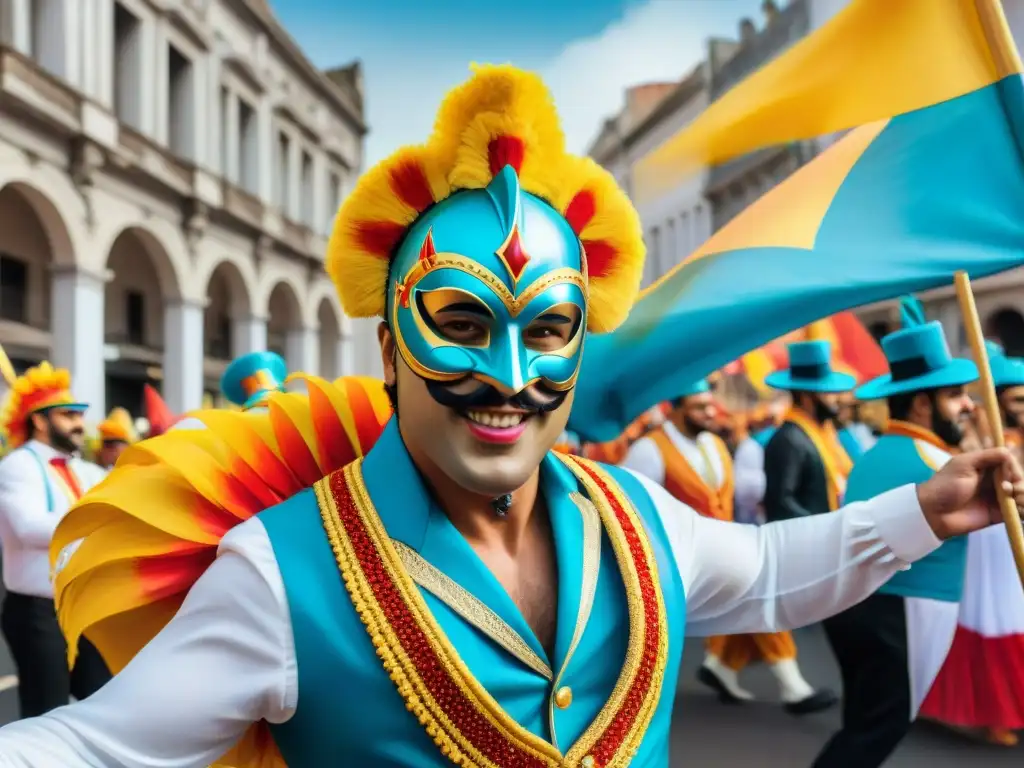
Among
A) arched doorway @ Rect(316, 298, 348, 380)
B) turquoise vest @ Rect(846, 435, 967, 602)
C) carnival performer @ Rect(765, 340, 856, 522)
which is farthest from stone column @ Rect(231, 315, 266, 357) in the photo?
turquoise vest @ Rect(846, 435, 967, 602)

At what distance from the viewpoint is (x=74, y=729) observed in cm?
117

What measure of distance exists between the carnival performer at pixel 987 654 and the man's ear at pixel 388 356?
357cm

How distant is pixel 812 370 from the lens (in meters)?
5.01

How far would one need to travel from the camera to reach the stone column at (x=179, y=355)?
54.2 ft

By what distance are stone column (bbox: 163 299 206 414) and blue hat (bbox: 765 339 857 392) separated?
13.8m

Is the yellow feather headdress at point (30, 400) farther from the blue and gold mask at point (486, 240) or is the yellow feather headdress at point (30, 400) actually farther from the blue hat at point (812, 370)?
the blue hat at point (812, 370)

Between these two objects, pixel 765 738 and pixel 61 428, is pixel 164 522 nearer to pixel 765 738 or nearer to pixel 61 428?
pixel 61 428

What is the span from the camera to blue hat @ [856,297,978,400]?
11.0ft

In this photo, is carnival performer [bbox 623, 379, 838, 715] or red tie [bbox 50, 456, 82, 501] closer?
red tie [bbox 50, 456, 82, 501]

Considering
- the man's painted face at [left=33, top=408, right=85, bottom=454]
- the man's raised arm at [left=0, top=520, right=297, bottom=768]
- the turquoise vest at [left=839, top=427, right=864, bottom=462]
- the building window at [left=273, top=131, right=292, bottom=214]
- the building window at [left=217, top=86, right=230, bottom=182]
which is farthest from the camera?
the building window at [left=273, top=131, right=292, bottom=214]

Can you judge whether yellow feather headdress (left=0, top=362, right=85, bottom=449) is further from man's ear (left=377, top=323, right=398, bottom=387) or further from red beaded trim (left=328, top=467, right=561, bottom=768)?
red beaded trim (left=328, top=467, right=561, bottom=768)

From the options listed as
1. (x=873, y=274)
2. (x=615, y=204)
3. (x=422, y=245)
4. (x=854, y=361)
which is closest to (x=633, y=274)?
(x=615, y=204)

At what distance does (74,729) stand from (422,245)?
90cm

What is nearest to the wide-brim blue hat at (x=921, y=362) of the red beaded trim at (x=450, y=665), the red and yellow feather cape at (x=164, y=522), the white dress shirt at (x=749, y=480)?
the red beaded trim at (x=450, y=665)
